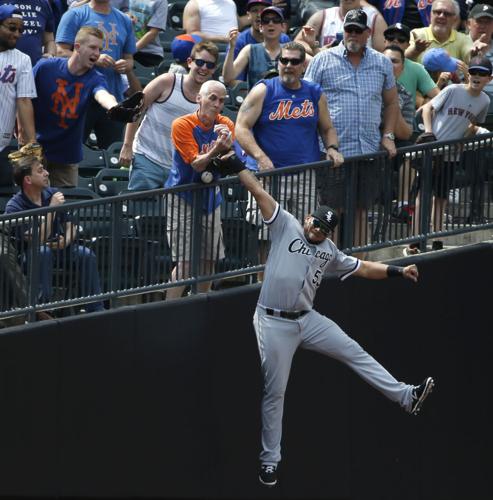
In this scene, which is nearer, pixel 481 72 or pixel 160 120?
pixel 160 120

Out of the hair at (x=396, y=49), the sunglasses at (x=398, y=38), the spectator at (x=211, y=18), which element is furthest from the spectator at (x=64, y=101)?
the spectator at (x=211, y=18)

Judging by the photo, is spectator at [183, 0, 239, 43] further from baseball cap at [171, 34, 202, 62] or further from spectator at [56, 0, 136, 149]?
baseball cap at [171, 34, 202, 62]

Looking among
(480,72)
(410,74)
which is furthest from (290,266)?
(410,74)

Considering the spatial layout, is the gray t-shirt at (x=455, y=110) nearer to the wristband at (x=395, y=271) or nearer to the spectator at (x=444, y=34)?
the spectator at (x=444, y=34)

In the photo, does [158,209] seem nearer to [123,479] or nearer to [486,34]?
[123,479]

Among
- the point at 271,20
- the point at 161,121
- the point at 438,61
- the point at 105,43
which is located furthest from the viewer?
the point at 438,61

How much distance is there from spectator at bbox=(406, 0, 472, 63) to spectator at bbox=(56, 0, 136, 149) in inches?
105

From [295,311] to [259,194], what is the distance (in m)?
0.86

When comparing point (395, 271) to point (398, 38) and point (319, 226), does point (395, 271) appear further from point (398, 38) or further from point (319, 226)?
point (398, 38)

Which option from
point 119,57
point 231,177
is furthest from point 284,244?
point 119,57

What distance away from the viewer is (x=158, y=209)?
10680 mm

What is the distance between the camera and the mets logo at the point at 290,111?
10984 millimetres

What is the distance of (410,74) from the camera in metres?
13.1

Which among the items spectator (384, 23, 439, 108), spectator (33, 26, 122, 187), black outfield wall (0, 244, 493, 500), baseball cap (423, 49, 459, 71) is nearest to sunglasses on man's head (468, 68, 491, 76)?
spectator (384, 23, 439, 108)
